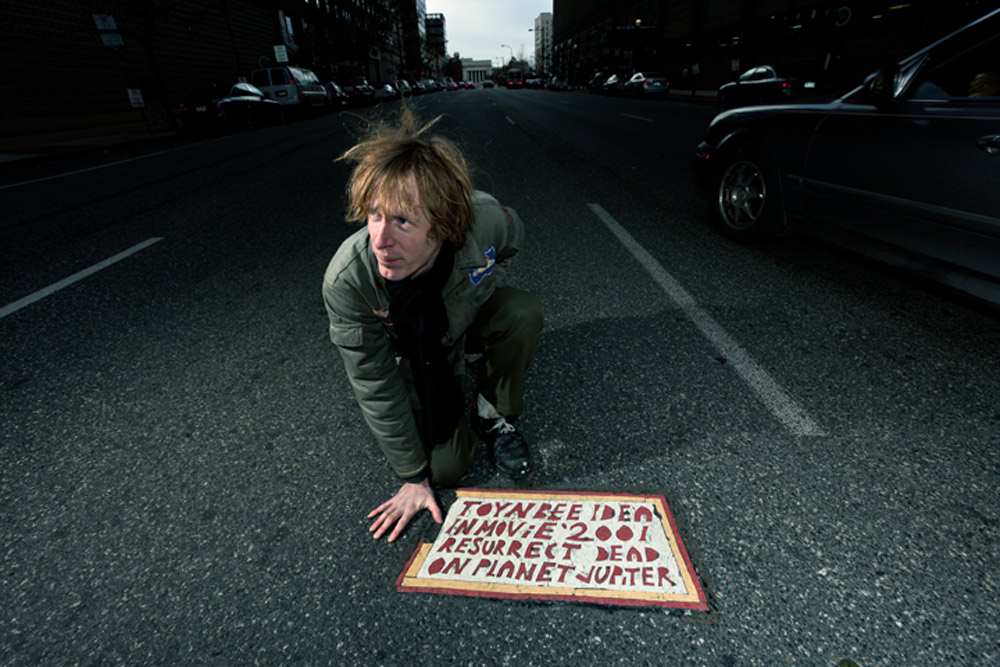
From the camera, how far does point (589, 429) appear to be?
6.97 feet

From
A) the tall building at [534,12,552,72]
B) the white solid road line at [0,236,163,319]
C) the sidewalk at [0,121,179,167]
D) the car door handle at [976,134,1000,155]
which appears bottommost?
the white solid road line at [0,236,163,319]

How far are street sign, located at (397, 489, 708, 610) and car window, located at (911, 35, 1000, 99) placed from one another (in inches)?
112

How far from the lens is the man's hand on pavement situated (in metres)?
1.68

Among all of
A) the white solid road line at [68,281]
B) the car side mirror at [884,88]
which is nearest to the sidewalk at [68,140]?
the white solid road line at [68,281]

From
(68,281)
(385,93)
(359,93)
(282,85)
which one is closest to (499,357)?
(68,281)

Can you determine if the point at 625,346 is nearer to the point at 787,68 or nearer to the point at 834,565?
the point at 834,565

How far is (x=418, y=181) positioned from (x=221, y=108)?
58.0 feet

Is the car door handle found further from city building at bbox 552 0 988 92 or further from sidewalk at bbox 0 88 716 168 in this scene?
sidewalk at bbox 0 88 716 168

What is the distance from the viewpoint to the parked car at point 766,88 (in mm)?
16217

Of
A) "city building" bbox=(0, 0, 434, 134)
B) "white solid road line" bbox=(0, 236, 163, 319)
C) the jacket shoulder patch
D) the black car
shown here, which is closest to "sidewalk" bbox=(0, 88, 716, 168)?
"city building" bbox=(0, 0, 434, 134)

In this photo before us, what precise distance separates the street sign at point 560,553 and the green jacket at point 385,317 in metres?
0.31

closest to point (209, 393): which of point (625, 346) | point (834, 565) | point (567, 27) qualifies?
point (625, 346)

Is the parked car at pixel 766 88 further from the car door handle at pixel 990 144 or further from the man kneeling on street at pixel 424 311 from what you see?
the man kneeling on street at pixel 424 311

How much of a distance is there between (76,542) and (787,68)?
35.6 metres
